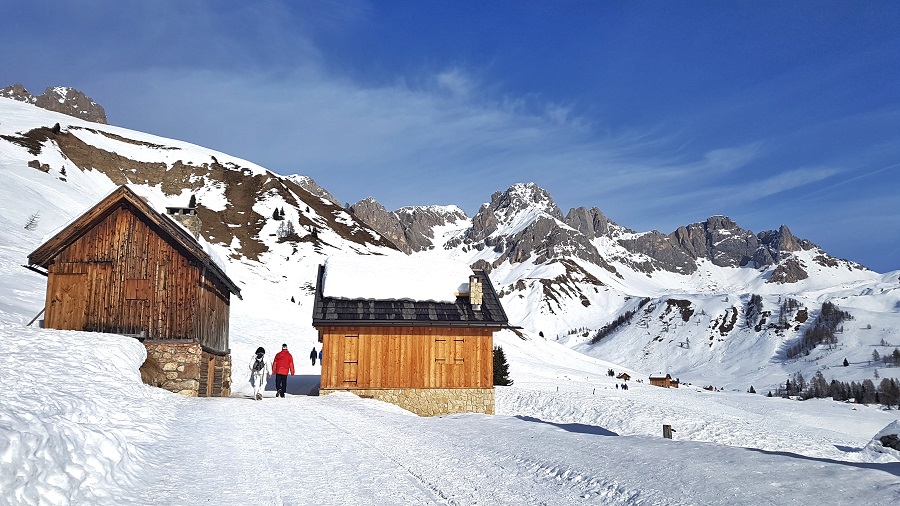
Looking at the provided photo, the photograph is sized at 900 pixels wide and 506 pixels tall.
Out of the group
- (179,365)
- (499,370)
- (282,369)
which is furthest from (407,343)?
(499,370)

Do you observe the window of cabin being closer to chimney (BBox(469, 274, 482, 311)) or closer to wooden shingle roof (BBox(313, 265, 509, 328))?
wooden shingle roof (BBox(313, 265, 509, 328))

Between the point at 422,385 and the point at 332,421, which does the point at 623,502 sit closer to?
the point at 332,421

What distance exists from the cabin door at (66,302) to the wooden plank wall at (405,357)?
29.1 feet

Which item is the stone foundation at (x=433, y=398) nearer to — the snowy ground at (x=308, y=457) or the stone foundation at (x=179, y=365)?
the stone foundation at (x=179, y=365)

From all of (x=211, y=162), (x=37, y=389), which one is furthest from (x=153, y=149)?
(x=37, y=389)

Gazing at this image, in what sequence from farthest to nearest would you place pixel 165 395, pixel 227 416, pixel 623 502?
1. pixel 165 395
2. pixel 227 416
3. pixel 623 502

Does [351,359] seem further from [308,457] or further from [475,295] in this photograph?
[308,457]

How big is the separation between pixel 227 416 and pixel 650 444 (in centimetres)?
995

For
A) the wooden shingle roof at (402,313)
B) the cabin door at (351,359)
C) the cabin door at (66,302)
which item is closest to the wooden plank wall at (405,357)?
the cabin door at (351,359)

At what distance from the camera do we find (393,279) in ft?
92.9

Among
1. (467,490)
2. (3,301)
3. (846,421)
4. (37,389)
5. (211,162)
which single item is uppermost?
(211,162)

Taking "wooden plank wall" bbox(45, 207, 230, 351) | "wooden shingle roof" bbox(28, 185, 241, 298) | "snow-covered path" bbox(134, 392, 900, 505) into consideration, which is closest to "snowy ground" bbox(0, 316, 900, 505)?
"snow-covered path" bbox(134, 392, 900, 505)

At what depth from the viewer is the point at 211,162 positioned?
16112 cm

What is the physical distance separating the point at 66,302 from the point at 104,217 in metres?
3.17
